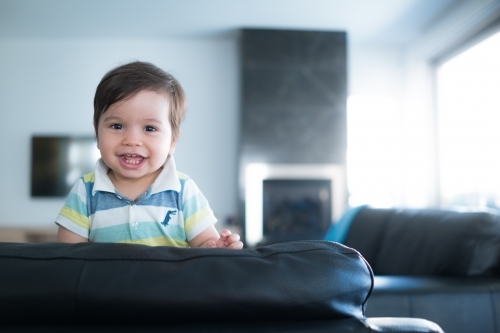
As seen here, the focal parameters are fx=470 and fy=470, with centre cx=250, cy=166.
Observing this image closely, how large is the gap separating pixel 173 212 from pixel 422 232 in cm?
126

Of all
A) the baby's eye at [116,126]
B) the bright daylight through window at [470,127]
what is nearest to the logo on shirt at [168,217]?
the baby's eye at [116,126]

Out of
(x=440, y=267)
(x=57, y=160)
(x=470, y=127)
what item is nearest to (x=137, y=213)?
(x=440, y=267)

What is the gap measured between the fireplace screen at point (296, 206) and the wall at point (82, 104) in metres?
0.55

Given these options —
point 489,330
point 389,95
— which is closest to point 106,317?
point 489,330

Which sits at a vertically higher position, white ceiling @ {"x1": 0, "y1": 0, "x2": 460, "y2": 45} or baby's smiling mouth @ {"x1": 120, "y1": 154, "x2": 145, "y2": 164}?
white ceiling @ {"x1": 0, "y1": 0, "x2": 460, "y2": 45}

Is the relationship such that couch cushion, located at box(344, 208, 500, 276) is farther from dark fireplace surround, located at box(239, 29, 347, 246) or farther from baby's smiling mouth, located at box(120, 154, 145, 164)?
dark fireplace surround, located at box(239, 29, 347, 246)

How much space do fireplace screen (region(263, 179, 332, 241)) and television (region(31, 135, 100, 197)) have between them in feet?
7.08

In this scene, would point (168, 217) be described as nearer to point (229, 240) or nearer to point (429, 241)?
point (229, 240)

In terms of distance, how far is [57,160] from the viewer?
18.5 ft

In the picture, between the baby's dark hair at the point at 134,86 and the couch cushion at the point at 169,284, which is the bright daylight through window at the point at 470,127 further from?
the couch cushion at the point at 169,284

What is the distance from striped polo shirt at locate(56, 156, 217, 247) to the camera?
1.08 metres

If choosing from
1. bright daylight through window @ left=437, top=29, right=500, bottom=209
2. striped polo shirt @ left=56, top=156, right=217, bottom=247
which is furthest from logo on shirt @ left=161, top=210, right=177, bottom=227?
bright daylight through window @ left=437, top=29, right=500, bottom=209

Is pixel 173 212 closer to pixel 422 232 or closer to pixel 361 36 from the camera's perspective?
pixel 422 232

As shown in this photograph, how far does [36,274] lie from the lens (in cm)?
60
